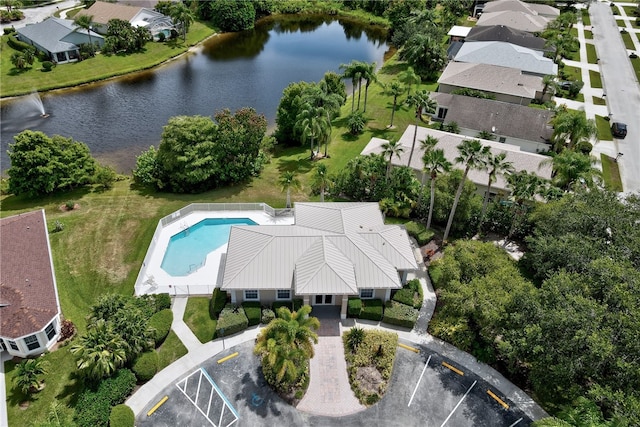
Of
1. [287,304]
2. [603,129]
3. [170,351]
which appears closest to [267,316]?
[287,304]

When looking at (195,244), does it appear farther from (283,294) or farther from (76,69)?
(76,69)

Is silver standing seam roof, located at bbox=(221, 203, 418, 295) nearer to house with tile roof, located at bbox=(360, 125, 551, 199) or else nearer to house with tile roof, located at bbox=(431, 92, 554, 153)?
house with tile roof, located at bbox=(360, 125, 551, 199)

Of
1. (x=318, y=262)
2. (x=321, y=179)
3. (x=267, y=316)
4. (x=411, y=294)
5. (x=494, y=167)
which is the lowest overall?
(x=267, y=316)

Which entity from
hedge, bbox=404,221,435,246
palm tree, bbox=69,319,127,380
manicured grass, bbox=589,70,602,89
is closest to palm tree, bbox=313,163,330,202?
hedge, bbox=404,221,435,246

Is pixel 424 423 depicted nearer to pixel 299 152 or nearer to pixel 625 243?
pixel 625 243

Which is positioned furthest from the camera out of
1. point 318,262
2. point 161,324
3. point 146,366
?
point 318,262

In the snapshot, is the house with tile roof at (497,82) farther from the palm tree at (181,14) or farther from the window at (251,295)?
the palm tree at (181,14)

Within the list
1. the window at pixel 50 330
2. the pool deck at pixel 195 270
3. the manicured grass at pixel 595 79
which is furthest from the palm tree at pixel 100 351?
the manicured grass at pixel 595 79
